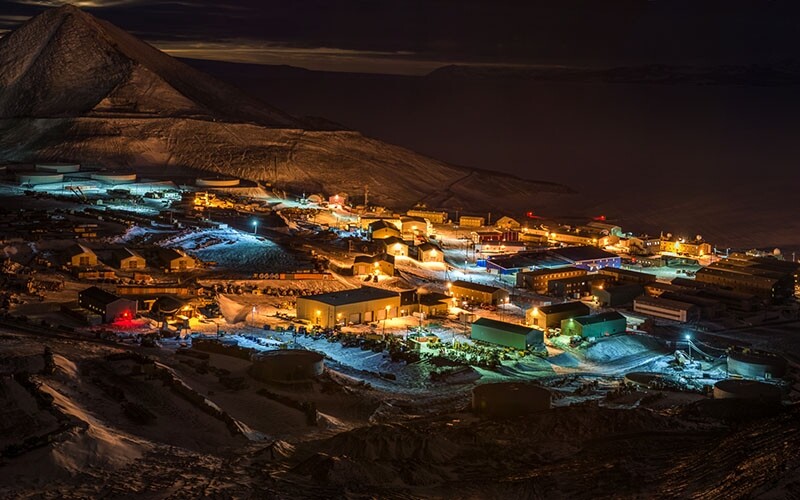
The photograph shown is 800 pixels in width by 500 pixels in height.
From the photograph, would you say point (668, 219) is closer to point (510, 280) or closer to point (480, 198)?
point (480, 198)

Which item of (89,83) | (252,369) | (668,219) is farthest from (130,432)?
(89,83)

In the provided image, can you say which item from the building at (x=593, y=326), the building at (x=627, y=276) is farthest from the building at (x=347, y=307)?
the building at (x=627, y=276)

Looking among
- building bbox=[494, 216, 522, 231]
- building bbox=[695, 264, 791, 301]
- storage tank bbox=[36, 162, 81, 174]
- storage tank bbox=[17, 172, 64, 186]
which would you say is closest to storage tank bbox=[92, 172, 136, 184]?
storage tank bbox=[36, 162, 81, 174]

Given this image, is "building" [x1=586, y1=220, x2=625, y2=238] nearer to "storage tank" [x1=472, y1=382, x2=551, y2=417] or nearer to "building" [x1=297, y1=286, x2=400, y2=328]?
"building" [x1=297, y1=286, x2=400, y2=328]

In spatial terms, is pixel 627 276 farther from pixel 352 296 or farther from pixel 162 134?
pixel 162 134

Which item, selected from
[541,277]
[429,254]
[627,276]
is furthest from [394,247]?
[627,276]
